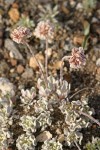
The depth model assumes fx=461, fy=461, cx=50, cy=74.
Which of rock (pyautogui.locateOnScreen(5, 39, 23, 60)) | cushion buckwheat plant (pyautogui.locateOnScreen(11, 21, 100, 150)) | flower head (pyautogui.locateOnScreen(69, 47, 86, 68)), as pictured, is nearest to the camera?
flower head (pyautogui.locateOnScreen(69, 47, 86, 68))

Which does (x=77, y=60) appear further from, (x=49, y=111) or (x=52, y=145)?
(x=52, y=145)

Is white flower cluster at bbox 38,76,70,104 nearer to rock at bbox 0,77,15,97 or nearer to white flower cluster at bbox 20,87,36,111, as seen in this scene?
white flower cluster at bbox 20,87,36,111

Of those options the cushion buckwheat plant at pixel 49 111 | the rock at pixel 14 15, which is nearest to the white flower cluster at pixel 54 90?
the cushion buckwheat plant at pixel 49 111

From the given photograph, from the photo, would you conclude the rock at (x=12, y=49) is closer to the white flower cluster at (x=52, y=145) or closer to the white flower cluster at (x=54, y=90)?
the white flower cluster at (x=54, y=90)

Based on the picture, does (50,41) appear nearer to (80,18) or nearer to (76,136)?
(80,18)

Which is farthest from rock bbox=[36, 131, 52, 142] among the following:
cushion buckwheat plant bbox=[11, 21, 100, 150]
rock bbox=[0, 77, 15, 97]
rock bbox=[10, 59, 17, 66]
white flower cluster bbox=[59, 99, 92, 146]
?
rock bbox=[10, 59, 17, 66]

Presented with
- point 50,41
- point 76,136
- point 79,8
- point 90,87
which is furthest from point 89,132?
point 79,8

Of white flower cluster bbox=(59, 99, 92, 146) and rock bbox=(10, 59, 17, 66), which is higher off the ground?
rock bbox=(10, 59, 17, 66)
